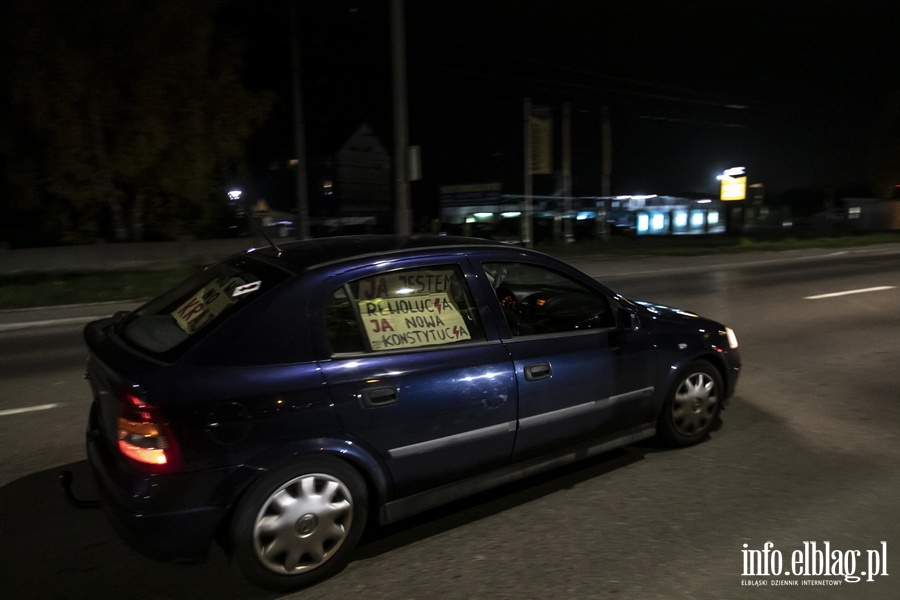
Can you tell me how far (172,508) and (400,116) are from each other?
39.8 ft

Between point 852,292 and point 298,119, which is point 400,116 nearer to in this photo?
point 298,119

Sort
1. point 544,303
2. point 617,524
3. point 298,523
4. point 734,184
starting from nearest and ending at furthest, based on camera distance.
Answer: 1. point 298,523
2. point 617,524
3. point 544,303
4. point 734,184

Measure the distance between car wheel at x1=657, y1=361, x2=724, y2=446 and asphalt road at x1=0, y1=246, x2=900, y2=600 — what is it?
155mm

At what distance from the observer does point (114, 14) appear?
1575cm

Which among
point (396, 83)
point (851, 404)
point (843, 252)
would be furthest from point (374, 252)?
point (843, 252)

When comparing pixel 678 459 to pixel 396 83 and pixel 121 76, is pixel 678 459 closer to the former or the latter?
pixel 396 83

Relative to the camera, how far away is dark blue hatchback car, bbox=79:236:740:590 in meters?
3.01

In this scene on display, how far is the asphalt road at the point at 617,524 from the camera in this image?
3244 millimetres

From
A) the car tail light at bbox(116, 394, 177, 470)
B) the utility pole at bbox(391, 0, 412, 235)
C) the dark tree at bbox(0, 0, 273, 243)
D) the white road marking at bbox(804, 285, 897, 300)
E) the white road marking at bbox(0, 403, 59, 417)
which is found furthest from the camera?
the dark tree at bbox(0, 0, 273, 243)

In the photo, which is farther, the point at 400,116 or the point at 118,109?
the point at 118,109

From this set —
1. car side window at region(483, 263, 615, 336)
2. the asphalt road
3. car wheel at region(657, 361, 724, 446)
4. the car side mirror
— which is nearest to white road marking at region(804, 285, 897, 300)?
the asphalt road

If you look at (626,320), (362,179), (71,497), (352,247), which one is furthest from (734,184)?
(71,497)

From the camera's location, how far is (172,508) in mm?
2963

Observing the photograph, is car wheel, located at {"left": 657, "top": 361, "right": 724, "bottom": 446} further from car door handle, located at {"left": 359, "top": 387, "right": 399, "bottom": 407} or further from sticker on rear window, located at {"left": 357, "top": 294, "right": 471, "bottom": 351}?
car door handle, located at {"left": 359, "top": 387, "right": 399, "bottom": 407}
